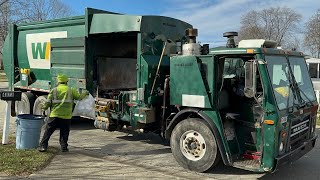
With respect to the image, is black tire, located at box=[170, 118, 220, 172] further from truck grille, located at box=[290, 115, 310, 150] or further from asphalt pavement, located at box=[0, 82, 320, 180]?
truck grille, located at box=[290, 115, 310, 150]

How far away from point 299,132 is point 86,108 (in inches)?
190

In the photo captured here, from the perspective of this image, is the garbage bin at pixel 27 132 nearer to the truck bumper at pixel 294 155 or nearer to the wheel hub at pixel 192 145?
the wheel hub at pixel 192 145

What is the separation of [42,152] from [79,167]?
1151 mm

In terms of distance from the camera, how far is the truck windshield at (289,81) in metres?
5.77

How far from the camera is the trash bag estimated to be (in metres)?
8.95

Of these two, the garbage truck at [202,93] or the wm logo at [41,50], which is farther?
the wm logo at [41,50]

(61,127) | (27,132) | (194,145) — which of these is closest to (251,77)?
(194,145)

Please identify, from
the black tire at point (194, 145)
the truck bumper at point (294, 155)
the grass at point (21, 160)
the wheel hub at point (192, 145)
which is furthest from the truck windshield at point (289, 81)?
the grass at point (21, 160)

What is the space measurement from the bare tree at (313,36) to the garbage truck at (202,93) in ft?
132

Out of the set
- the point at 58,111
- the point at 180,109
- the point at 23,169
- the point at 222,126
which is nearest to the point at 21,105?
the point at 58,111

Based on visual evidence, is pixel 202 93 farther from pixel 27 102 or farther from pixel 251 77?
pixel 27 102

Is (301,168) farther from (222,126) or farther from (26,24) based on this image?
(26,24)

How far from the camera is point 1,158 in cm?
678

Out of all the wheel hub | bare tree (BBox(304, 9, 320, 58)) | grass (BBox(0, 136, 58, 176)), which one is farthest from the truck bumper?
bare tree (BBox(304, 9, 320, 58))
